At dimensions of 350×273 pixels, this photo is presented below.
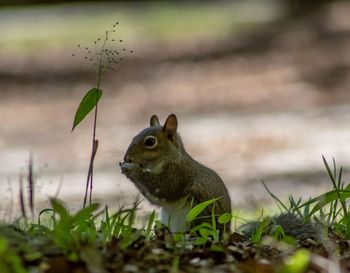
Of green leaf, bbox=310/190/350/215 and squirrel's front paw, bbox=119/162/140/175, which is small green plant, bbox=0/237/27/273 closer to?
green leaf, bbox=310/190/350/215

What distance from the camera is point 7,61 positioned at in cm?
1611

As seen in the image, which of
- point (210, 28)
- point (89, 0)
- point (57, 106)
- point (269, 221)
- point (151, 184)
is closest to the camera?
point (269, 221)

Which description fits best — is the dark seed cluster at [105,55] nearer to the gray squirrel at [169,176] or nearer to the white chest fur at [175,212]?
the gray squirrel at [169,176]

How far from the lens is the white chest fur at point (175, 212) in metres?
4.21

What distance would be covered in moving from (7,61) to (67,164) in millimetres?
5394

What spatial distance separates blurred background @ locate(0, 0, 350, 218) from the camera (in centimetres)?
1030

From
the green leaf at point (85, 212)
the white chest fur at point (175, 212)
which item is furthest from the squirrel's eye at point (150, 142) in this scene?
the green leaf at point (85, 212)

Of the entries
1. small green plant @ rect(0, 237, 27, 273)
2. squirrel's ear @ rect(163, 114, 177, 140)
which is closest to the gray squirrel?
squirrel's ear @ rect(163, 114, 177, 140)

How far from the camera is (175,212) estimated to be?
4332mm

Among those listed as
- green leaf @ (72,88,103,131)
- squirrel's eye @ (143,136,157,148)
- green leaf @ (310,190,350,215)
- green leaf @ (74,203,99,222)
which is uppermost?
green leaf @ (72,88,103,131)

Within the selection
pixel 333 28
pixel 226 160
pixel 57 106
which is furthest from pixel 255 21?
pixel 226 160

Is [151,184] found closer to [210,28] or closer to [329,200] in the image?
[329,200]

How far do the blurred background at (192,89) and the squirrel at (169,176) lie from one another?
364 cm

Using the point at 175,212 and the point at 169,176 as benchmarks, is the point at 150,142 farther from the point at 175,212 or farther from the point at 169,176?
the point at 175,212
